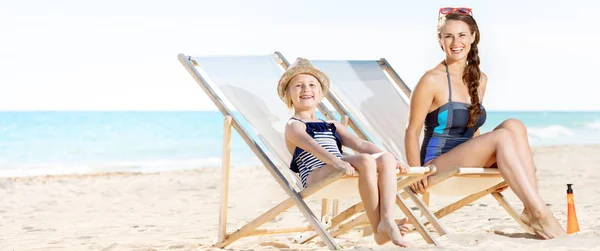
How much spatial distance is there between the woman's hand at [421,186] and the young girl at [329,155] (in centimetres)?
21

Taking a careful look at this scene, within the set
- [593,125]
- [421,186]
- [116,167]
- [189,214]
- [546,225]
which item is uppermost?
[593,125]

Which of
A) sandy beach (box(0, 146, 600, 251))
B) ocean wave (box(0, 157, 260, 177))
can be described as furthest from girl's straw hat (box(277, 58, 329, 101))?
ocean wave (box(0, 157, 260, 177))

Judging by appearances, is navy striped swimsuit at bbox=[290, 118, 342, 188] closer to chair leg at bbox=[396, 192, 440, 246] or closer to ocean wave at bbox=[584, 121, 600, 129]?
chair leg at bbox=[396, 192, 440, 246]

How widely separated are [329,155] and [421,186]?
58 centimetres

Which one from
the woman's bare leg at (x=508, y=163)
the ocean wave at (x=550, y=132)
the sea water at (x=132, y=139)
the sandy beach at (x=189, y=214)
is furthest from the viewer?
the ocean wave at (x=550, y=132)

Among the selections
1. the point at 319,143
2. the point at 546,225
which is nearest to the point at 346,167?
the point at 319,143

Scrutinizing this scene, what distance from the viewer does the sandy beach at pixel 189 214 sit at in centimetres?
470

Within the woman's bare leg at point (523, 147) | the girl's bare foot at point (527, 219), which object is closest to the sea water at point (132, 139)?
the girl's bare foot at point (527, 219)

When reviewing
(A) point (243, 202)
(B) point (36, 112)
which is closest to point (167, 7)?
(B) point (36, 112)

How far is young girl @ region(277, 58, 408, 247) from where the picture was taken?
3.62m

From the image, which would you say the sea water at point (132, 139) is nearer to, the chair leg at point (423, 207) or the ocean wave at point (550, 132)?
the ocean wave at point (550, 132)

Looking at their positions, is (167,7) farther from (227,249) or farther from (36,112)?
(227,249)

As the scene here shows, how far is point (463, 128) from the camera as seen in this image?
4.28m

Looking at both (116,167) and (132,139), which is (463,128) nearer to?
(116,167)
